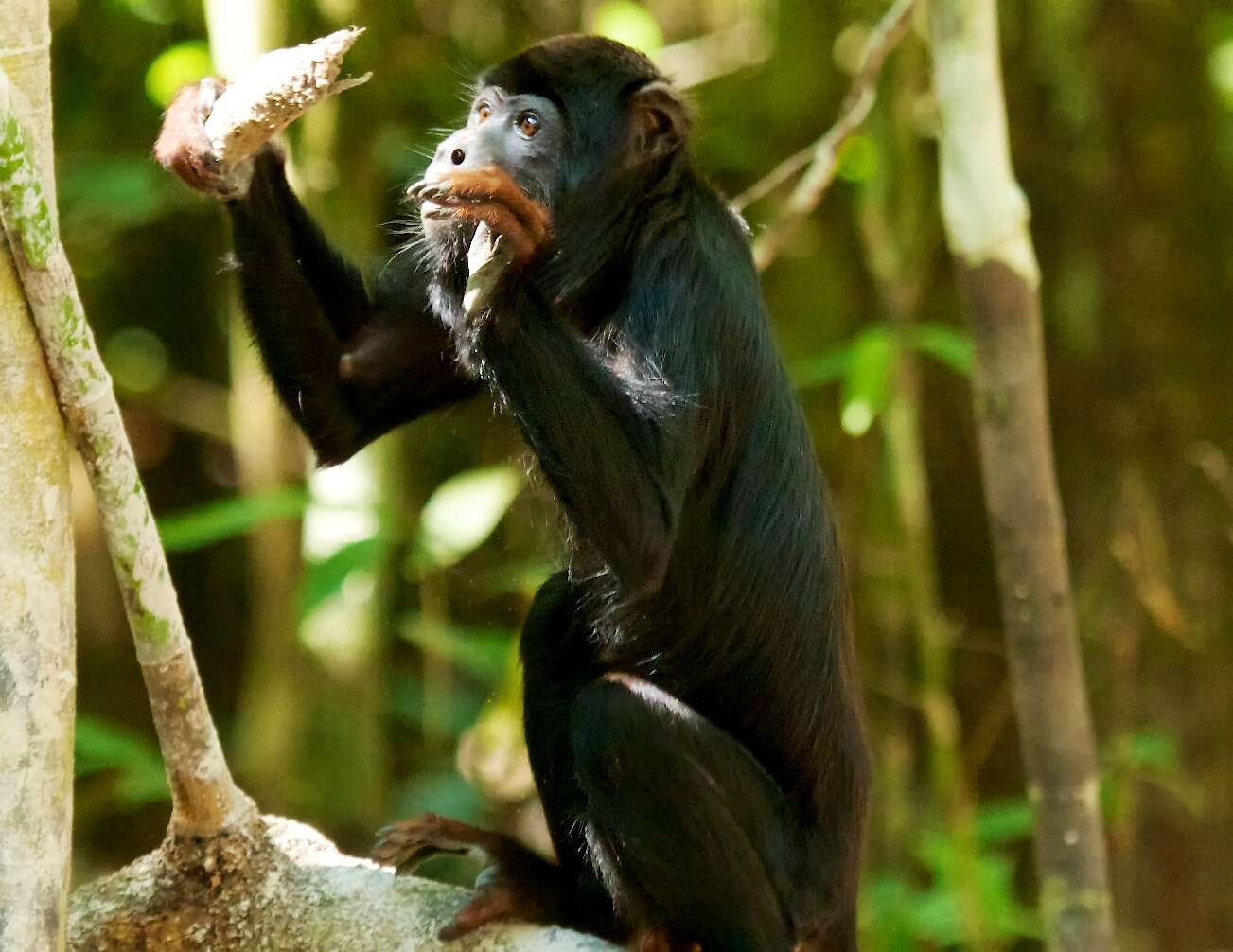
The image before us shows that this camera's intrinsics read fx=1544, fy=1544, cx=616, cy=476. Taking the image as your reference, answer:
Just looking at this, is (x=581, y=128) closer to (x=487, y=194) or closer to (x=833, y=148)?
(x=487, y=194)

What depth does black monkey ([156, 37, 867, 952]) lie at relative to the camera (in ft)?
10.3

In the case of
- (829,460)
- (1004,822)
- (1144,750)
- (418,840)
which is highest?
(418,840)

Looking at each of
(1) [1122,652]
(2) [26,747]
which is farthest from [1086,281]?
(2) [26,747]

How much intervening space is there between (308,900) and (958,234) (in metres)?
2.50

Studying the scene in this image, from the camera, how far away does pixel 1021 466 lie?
4.37 meters

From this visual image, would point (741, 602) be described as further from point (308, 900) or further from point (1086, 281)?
point (1086, 281)

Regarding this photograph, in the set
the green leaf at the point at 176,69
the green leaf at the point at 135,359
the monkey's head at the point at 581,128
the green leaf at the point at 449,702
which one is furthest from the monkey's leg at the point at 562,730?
the green leaf at the point at 135,359

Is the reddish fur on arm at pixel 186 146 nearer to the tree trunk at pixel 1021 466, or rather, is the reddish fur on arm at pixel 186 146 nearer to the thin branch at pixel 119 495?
the thin branch at pixel 119 495

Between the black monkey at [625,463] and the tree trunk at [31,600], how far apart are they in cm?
70

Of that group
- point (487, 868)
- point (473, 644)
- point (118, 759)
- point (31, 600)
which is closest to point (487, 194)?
point (31, 600)

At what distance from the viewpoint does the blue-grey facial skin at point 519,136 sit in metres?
3.48

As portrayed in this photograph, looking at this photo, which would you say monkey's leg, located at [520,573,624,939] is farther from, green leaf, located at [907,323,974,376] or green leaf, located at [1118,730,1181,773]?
green leaf, located at [1118,730,1181,773]

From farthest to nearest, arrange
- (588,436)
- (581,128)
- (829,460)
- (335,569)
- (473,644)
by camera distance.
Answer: (829,460)
(473,644)
(335,569)
(581,128)
(588,436)

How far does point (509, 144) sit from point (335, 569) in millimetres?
1808
